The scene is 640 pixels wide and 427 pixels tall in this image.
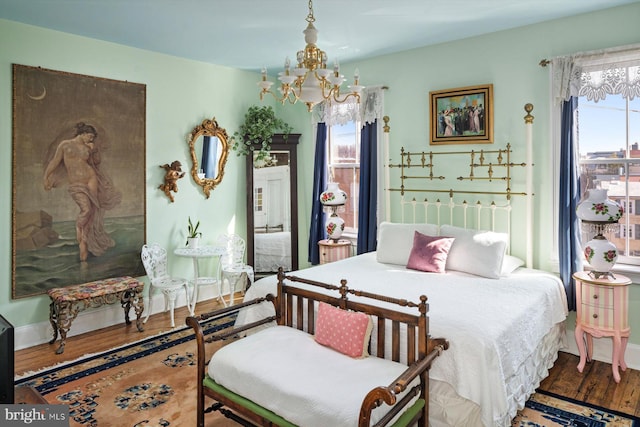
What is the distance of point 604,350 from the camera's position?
365 centimetres

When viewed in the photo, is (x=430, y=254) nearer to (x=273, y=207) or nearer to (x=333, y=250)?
(x=333, y=250)

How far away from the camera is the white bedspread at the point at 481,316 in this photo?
2.38 meters

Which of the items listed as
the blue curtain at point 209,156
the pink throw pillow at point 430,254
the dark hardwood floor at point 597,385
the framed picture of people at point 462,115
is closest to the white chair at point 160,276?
the blue curtain at point 209,156

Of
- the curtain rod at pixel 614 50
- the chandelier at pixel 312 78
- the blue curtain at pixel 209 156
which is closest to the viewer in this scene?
the chandelier at pixel 312 78

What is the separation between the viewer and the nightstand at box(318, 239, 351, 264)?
16.8 ft

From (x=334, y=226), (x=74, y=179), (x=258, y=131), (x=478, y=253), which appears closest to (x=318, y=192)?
(x=334, y=226)

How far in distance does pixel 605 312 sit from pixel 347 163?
316 centimetres

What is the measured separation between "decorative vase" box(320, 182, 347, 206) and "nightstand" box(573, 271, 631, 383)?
8.23ft

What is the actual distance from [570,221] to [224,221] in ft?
12.7

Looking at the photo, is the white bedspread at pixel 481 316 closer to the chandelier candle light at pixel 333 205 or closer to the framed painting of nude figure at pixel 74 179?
the chandelier candle light at pixel 333 205

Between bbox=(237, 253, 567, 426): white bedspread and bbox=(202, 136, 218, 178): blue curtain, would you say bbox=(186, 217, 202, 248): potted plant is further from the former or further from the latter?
bbox=(237, 253, 567, 426): white bedspread

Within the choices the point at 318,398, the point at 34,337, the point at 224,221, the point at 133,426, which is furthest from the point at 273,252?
the point at 318,398

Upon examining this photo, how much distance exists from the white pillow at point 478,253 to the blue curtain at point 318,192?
2045 mm

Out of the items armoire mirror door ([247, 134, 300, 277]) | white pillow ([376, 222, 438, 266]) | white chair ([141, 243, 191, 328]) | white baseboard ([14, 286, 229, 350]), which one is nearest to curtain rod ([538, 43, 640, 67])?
white pillow ([376, 222, 438, 266])
